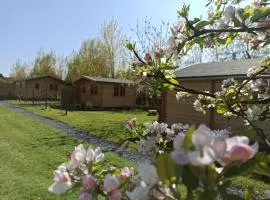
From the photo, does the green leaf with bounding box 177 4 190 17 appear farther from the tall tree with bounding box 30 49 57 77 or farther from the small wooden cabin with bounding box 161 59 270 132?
the tall tree with bounding box 30 49 57 77

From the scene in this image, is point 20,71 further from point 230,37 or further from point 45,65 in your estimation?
point 230,37

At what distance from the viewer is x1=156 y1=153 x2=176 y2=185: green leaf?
93 cm

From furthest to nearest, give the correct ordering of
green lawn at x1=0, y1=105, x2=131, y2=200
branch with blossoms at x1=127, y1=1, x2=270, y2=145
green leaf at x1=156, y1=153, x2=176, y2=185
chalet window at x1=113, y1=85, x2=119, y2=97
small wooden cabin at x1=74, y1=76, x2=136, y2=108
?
chalet window at x1=113, y1=85, x2=119, y2=97, small wooden cabin at x1=74, y1=76, x2=136, y2=108, green lawn at x1=0, y1=105, x2=131, y2=200, branch with blossoms at x1=127, y1=1, x2=270, y2=145, green leaf at x1=156, y1=153, x2=176, y2=185

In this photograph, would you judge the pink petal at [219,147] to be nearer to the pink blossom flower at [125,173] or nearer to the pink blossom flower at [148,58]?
the pink blossom flower at [125,173]

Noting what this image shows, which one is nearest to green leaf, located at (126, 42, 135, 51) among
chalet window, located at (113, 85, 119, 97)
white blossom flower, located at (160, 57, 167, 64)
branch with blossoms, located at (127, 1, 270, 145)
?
branch with blossoms, located at (127, 1, 270, 145)

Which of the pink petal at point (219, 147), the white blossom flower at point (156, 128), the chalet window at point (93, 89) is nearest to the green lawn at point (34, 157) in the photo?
the white blossom flower at point (156, 128)

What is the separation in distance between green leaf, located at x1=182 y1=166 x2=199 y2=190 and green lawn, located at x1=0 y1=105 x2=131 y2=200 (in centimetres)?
336

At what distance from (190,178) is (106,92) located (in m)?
34.0

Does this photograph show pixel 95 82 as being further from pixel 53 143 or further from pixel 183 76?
pixel 53 143

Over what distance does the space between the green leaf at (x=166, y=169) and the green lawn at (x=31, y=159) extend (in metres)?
3.31

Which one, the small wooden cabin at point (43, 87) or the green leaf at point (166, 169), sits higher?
the small wooden cabin at point (43, 87)

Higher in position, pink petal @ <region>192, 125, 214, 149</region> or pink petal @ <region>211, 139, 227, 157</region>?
pink petal @ <region>192, 125, 214, 149</region>

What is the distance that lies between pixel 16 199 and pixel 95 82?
28.1 metres

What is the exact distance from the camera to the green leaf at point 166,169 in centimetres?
93
